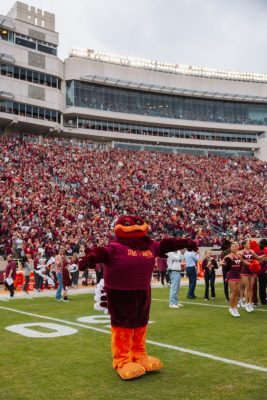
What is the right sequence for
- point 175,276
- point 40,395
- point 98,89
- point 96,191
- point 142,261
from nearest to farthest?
point 40,395 < point 142,261 < point 175,276 < point 96,191 < point 98,89

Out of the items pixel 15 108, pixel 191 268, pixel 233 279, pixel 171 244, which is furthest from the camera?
pixel 15 108

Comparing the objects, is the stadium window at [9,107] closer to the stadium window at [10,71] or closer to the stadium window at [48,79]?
the stadium window at [10,71]

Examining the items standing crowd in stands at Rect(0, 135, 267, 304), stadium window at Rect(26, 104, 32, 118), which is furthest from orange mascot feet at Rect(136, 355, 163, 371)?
stadium window at Rect(26, 104, 32, 118)

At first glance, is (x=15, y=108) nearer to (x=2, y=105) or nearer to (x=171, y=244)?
(x=2, y=105)

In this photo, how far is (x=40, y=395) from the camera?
16.5ft

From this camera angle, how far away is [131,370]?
5.66 meters

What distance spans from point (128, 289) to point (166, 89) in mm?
49478

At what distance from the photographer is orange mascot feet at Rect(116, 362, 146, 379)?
221 inches

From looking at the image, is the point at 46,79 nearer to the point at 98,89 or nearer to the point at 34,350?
the point at 98,89

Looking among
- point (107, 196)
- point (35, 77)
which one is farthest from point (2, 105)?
point (107, 196)

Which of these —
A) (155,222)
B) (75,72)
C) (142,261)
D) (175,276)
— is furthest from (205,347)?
(75,72)

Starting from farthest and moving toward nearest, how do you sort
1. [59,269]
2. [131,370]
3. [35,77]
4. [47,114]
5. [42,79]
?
[42,79]
[47,114]
[35,77]
[59,269]
[131,370]

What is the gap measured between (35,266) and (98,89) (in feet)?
116

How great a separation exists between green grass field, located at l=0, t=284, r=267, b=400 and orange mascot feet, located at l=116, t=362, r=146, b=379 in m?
0.08
